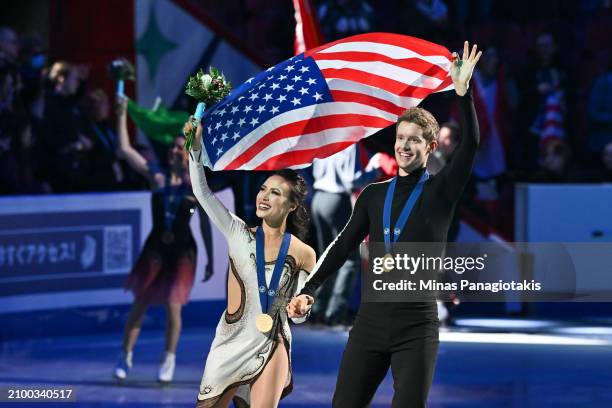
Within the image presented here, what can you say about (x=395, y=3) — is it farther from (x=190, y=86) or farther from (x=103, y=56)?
(x=190, y=86)

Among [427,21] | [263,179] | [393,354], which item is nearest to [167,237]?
[263,179]

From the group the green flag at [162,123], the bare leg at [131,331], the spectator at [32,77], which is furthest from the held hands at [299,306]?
the spectator at [32,77]

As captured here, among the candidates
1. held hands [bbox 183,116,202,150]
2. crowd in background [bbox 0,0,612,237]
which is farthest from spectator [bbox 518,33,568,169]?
A: held hands [bbox 183,116,202,150]

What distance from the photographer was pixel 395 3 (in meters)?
17.5

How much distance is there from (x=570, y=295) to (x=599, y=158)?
22.6 feet

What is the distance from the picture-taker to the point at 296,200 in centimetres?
723

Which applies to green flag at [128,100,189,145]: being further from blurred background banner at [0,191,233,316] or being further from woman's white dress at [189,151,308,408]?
woman's white dress at [189,151,308,408]

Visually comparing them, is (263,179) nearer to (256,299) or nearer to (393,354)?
(256,299)

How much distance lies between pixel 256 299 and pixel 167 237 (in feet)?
15.6

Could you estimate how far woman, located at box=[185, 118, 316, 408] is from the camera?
7.01 m

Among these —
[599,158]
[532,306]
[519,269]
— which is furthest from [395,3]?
[519,269]

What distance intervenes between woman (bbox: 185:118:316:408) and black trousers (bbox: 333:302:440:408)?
54 centimetres

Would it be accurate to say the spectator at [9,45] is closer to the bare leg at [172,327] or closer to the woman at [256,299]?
the bare leg at [172,327]

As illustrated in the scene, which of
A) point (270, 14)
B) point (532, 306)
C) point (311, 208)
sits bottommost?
point (532, 306)
